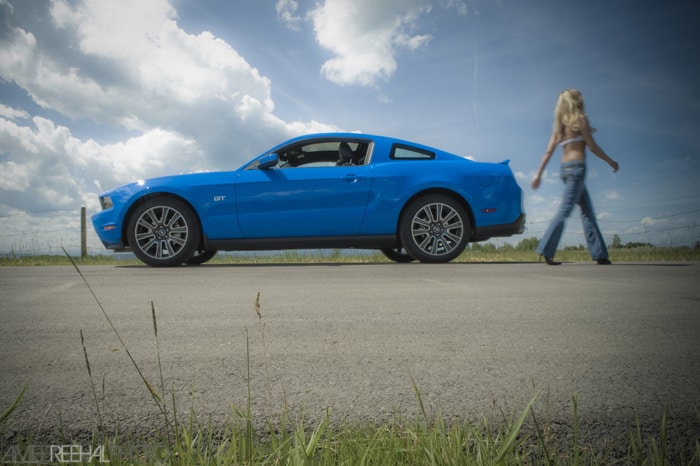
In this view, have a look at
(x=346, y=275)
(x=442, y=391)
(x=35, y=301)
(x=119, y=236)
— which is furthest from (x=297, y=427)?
(x=119, y=236)

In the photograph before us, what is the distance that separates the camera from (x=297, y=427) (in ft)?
4.46

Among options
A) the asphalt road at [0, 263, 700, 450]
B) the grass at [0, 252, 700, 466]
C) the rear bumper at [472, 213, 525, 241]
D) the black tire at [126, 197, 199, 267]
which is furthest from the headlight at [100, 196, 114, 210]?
the grass at [0, 252, 700, 466]

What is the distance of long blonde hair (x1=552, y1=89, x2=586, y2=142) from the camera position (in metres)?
5.32

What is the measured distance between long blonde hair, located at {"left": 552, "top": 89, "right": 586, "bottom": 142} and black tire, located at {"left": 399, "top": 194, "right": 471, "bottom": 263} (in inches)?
55.6

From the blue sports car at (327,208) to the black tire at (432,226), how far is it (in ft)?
0.04

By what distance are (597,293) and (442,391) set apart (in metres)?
2.50

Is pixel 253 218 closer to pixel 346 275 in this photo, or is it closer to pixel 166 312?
pixel 346 275

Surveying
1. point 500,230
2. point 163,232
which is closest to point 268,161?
point 163,232

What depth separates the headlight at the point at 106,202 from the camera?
6.19 metres

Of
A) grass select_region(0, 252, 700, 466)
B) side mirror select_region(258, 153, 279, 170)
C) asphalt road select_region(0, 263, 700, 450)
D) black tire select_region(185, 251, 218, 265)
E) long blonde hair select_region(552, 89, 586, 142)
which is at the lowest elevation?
grass select_region(0, 252, 700, 466)

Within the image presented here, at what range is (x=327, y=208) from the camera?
5.86 meters

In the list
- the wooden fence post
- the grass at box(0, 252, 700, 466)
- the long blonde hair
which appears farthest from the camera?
the wooden fence post

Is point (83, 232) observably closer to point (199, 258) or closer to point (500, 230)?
point (199, 258)

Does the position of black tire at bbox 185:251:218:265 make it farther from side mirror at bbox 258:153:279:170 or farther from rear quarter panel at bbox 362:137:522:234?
rear quarter panel at bbox 362:137:522:234
